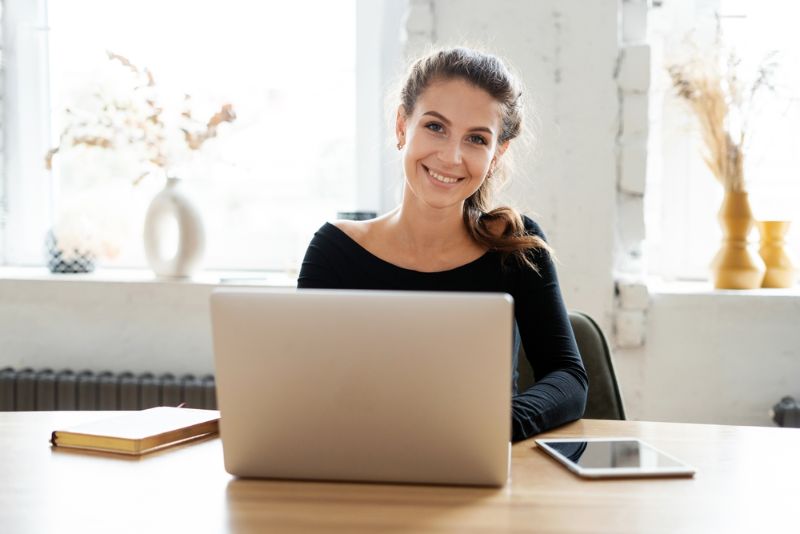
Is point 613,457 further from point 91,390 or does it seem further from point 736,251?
point 91,390

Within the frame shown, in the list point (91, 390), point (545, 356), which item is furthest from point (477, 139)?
point (91, 390)

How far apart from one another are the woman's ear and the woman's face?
95 millimetres

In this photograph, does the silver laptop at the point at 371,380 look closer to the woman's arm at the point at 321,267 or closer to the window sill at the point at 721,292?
the woman's arm at the point at 321,267

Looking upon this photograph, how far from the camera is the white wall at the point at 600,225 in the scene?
8.52ft

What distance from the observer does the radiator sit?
9.44ft

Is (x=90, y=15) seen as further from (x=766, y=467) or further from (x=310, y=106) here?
(x=766, y=467)

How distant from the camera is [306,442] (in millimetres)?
1100

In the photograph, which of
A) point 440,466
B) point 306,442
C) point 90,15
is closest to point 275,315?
point 306,442

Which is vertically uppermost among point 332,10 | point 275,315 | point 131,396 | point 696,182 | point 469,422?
point 332,10

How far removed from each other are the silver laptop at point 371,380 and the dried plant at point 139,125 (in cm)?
202

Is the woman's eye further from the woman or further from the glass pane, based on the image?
the glass pane

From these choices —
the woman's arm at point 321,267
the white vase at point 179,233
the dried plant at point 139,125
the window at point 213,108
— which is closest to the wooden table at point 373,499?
the woman's arm at point 321,267

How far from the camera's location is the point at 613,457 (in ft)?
4.08

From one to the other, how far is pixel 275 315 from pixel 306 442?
167 mm
